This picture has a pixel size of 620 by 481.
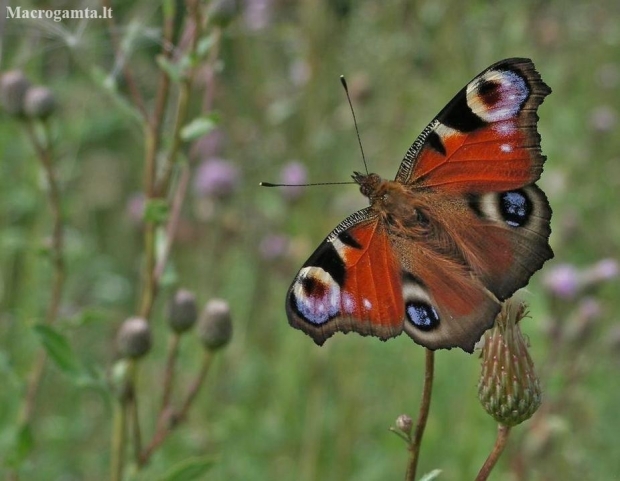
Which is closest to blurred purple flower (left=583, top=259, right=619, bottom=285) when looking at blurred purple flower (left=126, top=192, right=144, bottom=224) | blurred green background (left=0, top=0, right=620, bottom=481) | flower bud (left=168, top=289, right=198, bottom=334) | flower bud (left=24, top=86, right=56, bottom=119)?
blurred green background (left=0, top=0, right=620, bottom=481)

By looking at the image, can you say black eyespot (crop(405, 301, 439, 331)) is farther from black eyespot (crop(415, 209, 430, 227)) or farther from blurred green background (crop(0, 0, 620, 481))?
blurred green background (crop(0, 0, 620, 481))

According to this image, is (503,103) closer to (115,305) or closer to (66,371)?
(66,371)

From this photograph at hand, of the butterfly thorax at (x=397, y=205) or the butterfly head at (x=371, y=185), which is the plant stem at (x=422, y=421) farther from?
the butterfly head at (x=371, y=185)

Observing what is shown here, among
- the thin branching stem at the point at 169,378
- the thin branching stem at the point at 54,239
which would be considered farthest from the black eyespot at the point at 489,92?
the thin branching stem at the point at 54,239

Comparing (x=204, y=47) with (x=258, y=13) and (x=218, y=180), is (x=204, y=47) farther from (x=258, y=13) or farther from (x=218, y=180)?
(x=258, y=13)

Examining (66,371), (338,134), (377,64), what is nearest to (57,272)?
(66,371)
